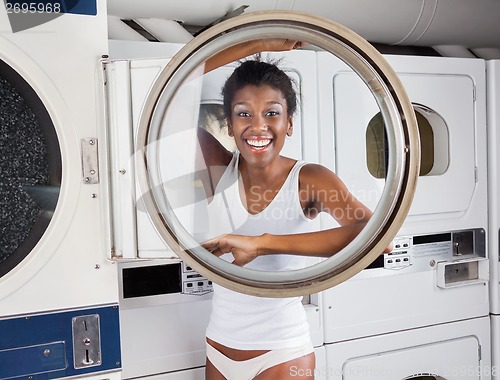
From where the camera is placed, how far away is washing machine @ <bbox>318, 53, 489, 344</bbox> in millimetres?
2346

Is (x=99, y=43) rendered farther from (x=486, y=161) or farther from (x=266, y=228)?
(x=486, y=161)

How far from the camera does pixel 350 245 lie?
163cm

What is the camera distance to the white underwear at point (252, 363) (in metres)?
2.03

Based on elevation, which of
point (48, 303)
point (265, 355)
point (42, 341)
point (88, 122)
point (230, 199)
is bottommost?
point (265, 355)

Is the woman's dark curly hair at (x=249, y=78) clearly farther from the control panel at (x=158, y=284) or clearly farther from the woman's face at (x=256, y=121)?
the control panel at (x=158, y=284)

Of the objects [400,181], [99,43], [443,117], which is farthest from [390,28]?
[99,43]

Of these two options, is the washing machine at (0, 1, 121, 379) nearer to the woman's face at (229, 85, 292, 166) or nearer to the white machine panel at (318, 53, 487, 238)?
the woman's face at (229, 85, 292, 166)

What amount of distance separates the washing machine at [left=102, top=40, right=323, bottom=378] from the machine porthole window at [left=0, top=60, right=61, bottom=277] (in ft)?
0.62

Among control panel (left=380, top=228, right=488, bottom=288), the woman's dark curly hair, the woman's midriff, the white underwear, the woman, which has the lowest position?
the white underwear

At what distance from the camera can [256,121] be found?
165 centimetres

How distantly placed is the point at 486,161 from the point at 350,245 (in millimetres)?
1456

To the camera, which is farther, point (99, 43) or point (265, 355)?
point (265, 355)

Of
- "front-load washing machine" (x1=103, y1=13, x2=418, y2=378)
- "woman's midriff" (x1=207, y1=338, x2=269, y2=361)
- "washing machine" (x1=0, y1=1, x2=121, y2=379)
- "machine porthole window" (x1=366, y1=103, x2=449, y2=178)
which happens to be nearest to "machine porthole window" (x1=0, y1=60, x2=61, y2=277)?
"washing machine" (x1=0, y1=1, x2=121, y2=379)

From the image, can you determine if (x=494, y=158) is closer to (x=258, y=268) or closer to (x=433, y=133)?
(x=433, y=133)
